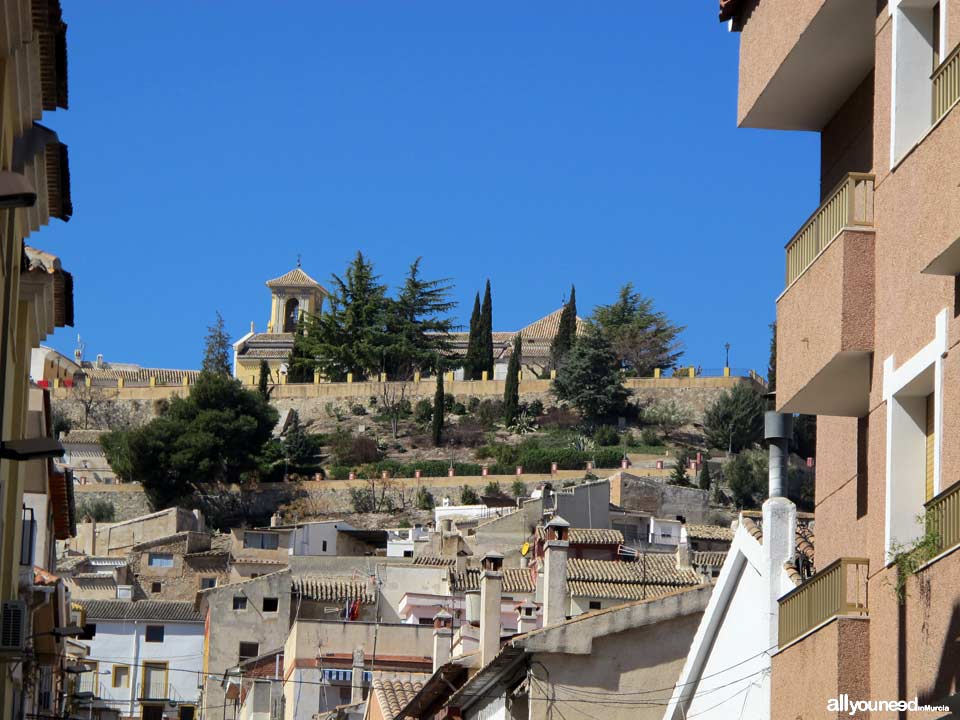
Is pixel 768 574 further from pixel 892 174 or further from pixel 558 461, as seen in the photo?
pixel 558 461

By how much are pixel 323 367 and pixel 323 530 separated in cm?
4029

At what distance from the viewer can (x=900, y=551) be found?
9.73m

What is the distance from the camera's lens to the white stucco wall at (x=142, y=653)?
62719 mm

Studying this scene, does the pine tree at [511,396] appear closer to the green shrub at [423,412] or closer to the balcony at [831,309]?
the green shrub at [423,412]

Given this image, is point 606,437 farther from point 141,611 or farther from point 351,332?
point 141,611

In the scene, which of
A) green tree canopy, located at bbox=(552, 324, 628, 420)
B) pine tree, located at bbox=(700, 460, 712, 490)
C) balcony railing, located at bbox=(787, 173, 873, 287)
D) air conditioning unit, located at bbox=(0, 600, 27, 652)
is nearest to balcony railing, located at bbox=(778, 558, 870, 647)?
balcony railing, located at bbox=(787, 173, 873, 287)

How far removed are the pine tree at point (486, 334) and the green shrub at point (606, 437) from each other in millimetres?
9308

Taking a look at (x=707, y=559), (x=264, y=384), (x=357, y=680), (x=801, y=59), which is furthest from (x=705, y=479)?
(x=801, y=59)

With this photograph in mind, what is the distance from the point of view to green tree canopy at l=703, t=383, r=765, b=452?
103250 millimetres

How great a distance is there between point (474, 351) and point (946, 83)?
104342 mm

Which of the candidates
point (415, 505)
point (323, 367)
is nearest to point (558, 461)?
point (415, 505)

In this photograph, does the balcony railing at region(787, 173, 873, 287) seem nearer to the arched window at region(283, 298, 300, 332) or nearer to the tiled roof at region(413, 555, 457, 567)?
the tiled roof at region(413, 555, 457, 567)

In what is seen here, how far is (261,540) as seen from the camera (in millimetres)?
77062

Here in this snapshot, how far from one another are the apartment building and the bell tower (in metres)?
128
